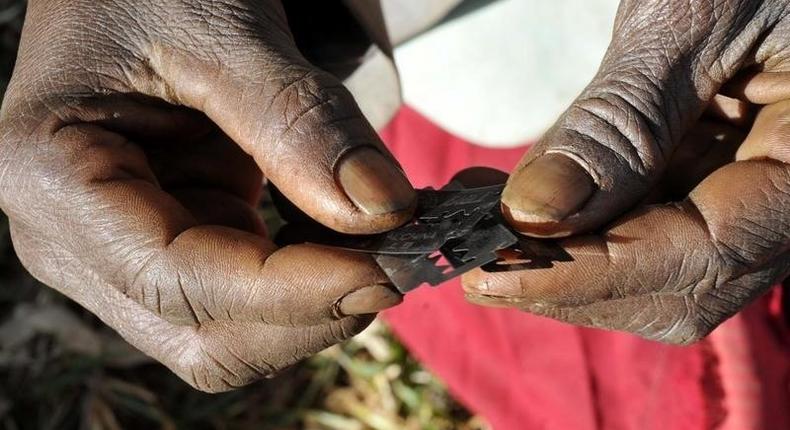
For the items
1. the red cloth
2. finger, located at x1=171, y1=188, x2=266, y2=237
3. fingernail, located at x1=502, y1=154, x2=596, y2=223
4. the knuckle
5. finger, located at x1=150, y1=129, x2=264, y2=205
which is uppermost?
fingernail, located at x1=502, y1=154, x2=596, y2=223

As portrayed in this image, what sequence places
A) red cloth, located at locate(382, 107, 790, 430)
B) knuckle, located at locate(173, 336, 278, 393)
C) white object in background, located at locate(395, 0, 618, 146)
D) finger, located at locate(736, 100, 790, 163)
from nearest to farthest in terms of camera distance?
finger, located at locate(736, 100, 790, 163) < knuckle, located at locate(173, 336, 278, 393) < white object in background, located at locate(395, 0, 618, 146) < red cloth, located at locate(382, 107, 790, 430)

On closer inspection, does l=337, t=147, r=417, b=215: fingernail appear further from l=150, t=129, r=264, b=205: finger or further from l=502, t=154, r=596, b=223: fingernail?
l=150, t=129, r=264, b=205: finger

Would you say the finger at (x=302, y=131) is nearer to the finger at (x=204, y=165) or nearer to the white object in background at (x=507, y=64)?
the finger at (x=204, y=165)

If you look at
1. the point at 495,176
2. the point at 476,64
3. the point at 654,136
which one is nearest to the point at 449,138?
the point at 476,64

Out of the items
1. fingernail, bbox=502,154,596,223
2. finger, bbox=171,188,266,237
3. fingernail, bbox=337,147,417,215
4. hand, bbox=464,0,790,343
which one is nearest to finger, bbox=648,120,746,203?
hand, bbox=464,0,790,343

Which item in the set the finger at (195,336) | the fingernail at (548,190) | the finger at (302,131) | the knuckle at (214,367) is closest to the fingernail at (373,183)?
the finger at (302,131)

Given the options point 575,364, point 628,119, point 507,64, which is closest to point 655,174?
point 628,119

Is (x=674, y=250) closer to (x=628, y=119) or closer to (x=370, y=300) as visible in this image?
(x=628, y=119)
